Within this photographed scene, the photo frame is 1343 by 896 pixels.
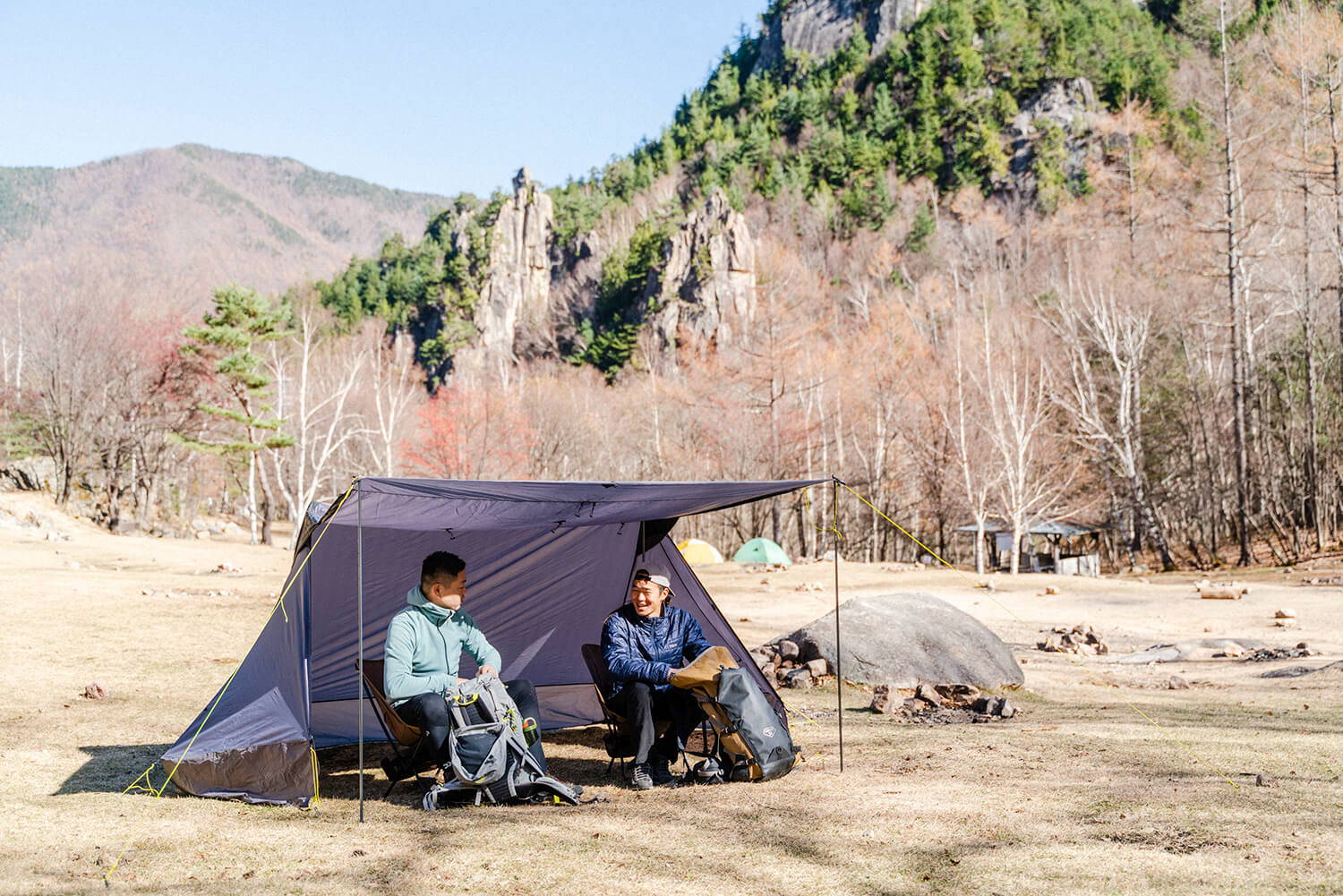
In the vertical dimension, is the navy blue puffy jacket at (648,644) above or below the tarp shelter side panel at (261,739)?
above

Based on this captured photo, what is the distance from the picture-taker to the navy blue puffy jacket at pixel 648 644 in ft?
20.1

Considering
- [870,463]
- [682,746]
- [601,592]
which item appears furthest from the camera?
[870,463]

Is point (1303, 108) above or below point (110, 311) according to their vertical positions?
above

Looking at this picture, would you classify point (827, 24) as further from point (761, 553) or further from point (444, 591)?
point (444, 591)

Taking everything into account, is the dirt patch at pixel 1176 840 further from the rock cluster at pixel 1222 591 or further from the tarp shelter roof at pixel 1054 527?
the tarp shelter roof at pixel 1054 527

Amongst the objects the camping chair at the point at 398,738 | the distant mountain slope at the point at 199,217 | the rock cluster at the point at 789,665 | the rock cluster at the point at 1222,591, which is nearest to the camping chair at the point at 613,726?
the camping chair at the point at 398,738

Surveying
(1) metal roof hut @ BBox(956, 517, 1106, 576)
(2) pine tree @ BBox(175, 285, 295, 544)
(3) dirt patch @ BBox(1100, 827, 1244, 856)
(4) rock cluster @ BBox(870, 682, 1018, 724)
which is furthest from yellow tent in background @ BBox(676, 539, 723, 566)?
(3) dirt patch @ BBox(1100, 827, 1244, 856)

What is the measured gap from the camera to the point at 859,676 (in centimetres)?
921

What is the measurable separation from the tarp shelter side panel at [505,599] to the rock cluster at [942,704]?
7.03ft

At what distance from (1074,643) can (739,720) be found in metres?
7.57

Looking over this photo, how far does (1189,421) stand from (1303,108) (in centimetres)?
808

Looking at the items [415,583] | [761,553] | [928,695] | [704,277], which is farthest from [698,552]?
[704,277]

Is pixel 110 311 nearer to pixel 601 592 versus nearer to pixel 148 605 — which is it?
pixel 148 605

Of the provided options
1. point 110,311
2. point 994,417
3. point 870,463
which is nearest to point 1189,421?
point 994,417
